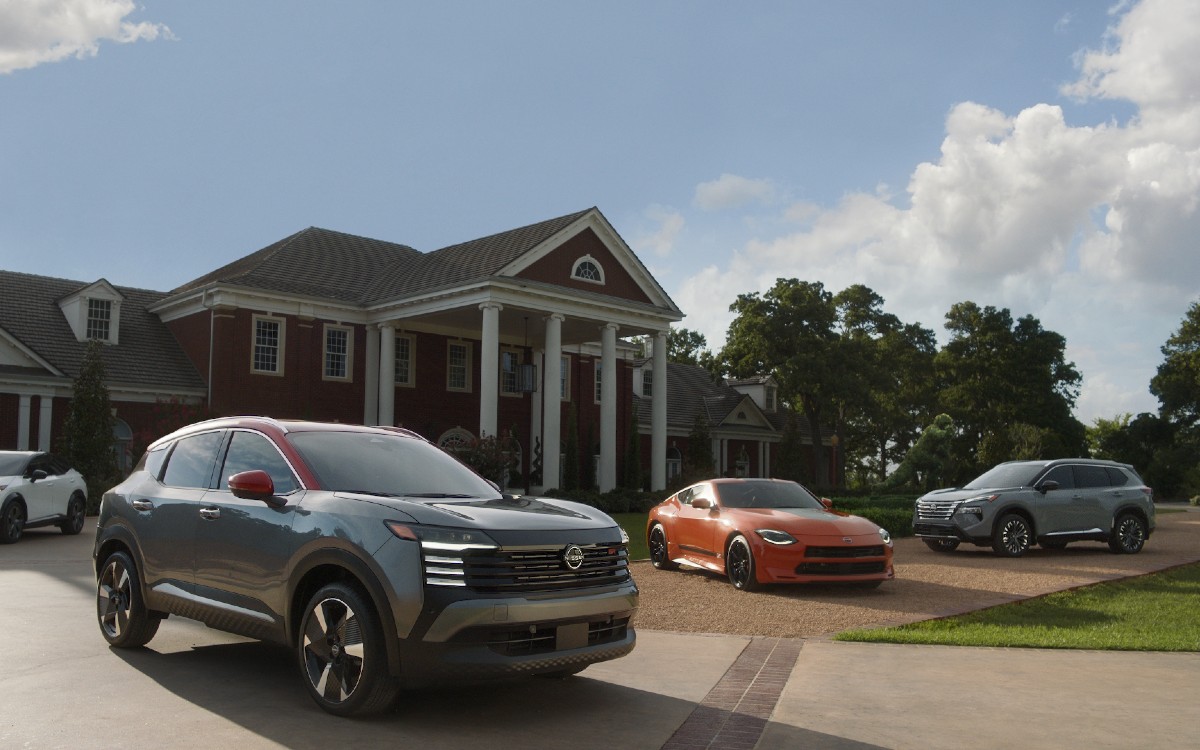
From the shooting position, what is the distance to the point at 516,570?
5836 mm

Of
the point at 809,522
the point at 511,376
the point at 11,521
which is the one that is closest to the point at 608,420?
the point at 511,376

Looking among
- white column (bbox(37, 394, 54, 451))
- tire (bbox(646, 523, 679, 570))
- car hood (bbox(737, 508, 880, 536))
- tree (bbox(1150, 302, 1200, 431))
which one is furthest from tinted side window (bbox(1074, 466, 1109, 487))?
tree (bbox(1150, 302, 1200, 431))

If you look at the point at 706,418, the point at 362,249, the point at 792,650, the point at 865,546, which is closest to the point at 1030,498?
the point at 865,546

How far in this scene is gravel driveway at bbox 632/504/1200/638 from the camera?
33.9 feet

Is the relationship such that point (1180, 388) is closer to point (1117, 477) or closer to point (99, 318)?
point (1117, 477)

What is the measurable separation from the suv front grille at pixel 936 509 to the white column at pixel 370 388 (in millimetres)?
22103

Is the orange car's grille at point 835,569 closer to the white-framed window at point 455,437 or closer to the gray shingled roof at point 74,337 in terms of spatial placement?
the white-framed window at point 455,437

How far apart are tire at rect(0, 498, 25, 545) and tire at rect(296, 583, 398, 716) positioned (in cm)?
1338

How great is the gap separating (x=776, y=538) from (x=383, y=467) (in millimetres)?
6554

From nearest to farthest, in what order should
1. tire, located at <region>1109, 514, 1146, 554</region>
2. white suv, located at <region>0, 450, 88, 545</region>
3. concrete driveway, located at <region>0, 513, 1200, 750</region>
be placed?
1. concrete driveway, located at <region>0, 513, 1200, 750</region>
2. white suv, located at <region>0, 450, 88, 545</region>
3. tire, located at <region>1109, 514, 1146, 554</region>

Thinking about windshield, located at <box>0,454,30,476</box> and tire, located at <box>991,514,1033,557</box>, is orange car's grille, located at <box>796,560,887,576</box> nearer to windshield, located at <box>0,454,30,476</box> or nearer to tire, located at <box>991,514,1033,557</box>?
tire, located at <box>991,514,1033,557</box>

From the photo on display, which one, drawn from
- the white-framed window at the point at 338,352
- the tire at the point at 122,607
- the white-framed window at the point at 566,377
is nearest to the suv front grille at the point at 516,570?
the tire at the point at 122,607

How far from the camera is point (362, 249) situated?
39.9 meters

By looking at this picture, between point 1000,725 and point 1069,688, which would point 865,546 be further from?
point 1000,725
